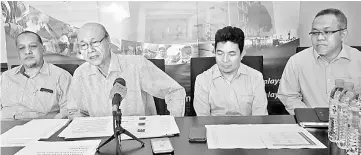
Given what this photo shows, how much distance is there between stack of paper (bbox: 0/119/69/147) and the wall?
261cm

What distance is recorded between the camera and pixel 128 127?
1.39 m

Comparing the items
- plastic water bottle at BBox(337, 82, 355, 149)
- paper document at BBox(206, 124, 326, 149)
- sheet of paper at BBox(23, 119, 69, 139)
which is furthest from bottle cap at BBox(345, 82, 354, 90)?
sheet of paper at BBox(23, 119, 69, 139)

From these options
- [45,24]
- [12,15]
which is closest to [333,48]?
[45,24]

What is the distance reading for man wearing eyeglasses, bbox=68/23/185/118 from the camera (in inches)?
82.3

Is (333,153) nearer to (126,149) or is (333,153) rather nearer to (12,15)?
(126,149)

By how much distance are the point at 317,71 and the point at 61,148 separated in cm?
198

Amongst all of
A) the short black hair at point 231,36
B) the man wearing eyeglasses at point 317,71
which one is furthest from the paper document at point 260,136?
the man wearing eyeglasses at point 317,71

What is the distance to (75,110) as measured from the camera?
2.07 meters

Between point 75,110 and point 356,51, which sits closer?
point 75,110

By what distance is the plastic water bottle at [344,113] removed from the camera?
43.1 inches

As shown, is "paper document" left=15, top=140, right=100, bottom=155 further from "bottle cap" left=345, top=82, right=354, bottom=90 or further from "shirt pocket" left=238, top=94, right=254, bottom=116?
"shirt pocket" left=238, top=94, right=254, bottom=116

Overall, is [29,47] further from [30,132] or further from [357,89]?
[357,89]

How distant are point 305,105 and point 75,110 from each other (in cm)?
161

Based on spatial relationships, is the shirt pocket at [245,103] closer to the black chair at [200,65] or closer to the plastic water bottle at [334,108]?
the black chair at [200,65]
